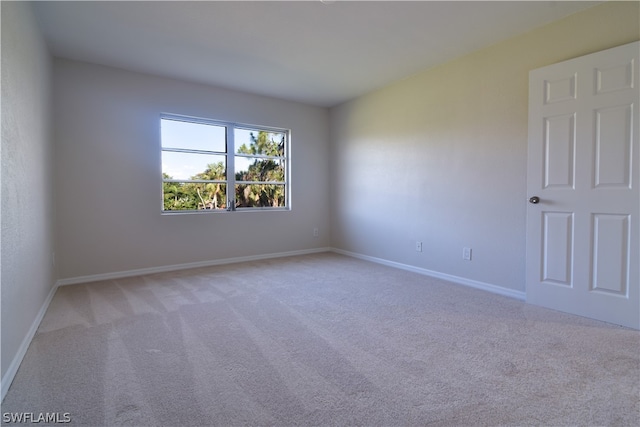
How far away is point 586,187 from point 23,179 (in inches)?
168

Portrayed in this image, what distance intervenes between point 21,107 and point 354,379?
2.84 metres

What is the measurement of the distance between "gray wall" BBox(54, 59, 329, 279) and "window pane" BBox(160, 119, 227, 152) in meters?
0.17

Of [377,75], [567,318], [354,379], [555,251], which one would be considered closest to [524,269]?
[555,251]

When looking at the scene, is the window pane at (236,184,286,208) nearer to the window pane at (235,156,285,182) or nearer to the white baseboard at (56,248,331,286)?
the window pane at (235,156,285,182)

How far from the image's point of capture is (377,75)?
4133 mm

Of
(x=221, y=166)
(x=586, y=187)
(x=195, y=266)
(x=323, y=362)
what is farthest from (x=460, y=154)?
(x=195, y=266)

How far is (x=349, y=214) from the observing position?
17.5 feet

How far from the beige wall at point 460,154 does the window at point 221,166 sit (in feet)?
4.32

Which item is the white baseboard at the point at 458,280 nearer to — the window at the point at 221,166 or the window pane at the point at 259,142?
the window at the point at 221,166

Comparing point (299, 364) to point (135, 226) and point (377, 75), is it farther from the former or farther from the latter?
point (377, 75)

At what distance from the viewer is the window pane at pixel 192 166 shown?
14.1 feet

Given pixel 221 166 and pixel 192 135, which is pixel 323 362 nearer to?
pixel 221 166

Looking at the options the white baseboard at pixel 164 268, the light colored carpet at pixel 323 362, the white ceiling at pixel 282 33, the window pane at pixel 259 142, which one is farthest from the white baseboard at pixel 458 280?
the white ceiling at pixel 282 33

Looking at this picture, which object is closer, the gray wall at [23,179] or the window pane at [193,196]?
the gray wall at [23,179]
